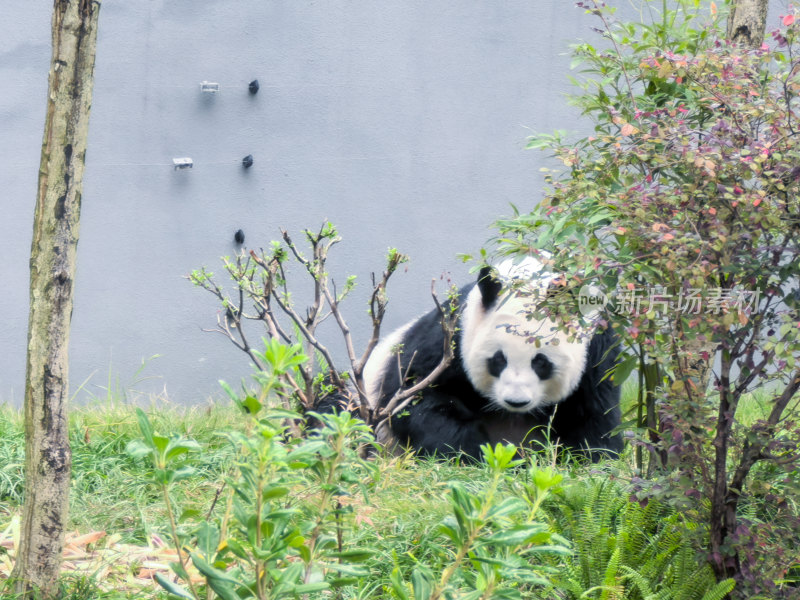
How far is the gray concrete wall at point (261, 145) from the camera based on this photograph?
185 inches

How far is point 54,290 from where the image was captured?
1.97 metres

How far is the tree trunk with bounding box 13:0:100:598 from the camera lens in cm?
195

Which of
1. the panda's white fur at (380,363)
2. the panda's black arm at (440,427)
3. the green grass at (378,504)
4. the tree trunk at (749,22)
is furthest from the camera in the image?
the panda's white fur at (380,363)

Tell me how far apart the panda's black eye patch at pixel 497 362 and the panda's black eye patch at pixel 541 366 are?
0.42ft

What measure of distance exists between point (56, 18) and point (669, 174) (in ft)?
5.37

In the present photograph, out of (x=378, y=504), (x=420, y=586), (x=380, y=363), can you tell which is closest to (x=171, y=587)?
(x=420, y=586)

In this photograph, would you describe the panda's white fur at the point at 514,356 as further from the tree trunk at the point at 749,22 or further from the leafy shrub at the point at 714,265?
the leafy shrub at the point at 714,265

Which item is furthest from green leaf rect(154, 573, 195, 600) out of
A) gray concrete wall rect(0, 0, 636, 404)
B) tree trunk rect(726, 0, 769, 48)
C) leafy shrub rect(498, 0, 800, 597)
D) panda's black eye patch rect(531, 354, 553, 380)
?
gray concrete wall rect(0, 0, 636, 404)

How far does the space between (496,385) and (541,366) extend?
8.4 inches

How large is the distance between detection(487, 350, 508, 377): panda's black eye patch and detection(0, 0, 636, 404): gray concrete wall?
1.20m

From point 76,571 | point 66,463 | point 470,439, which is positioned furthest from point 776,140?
point 470,439

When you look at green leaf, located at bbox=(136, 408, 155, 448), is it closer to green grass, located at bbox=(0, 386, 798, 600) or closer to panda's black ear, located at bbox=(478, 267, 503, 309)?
green grass, located at bbox=(0, 386, 798, 600)

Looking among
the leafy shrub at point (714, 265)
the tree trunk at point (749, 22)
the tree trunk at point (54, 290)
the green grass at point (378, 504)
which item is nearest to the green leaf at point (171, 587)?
the green grass at point (378, 504)

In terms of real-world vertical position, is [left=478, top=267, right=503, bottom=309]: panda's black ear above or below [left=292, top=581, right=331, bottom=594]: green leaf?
above
